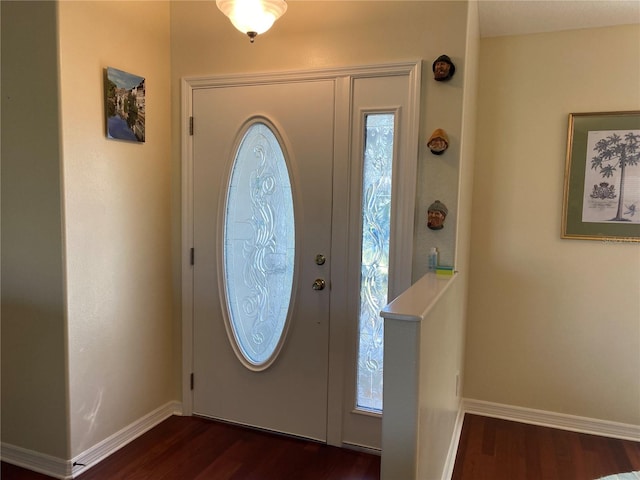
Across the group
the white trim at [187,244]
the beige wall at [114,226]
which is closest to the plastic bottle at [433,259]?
the white trim at [187,244]

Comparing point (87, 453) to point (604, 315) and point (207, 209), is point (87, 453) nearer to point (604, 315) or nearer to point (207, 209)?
point (207, 209)

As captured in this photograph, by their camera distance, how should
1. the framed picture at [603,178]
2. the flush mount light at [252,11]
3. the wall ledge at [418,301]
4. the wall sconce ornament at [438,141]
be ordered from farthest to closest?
the framed picture at [603,178], the wall sconce ornament at [438,141], the flush mount light at [252,11], the wall ledge at [418,301]

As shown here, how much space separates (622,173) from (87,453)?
324 cm

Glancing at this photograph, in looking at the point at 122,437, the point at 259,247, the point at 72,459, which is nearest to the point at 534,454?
the point at 259,247

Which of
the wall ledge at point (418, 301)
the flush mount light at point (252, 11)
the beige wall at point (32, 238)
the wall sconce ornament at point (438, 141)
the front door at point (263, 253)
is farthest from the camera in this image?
the front door at point (263, 253)

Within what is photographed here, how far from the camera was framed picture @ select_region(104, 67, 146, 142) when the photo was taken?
234 centimetres

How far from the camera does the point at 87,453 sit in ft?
7.68

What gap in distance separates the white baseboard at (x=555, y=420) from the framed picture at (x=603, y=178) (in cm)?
110

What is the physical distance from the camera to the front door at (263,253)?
2.54 meters

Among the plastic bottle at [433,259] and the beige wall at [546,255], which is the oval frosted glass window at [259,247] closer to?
the plastic bottle at [433,259]

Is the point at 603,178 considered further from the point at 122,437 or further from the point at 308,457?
the point at 122,437

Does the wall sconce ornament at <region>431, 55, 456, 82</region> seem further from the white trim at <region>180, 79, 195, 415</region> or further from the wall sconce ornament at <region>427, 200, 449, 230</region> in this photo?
the white trim at <region>180, 79, 195, 415</region>

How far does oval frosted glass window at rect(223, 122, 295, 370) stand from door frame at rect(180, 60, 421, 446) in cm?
26

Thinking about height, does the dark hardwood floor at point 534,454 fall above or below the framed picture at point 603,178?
below
